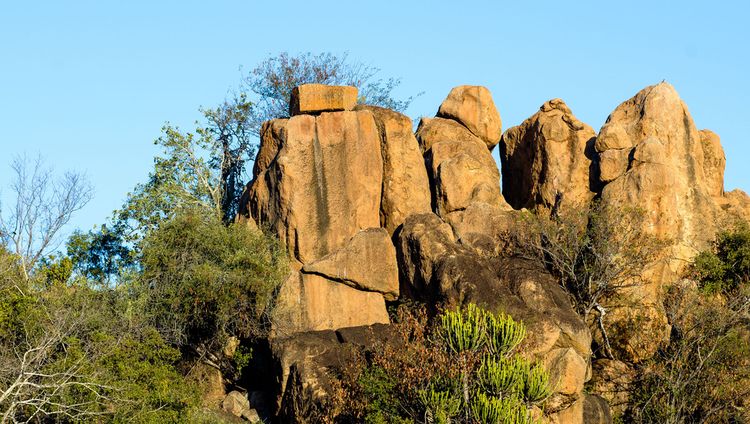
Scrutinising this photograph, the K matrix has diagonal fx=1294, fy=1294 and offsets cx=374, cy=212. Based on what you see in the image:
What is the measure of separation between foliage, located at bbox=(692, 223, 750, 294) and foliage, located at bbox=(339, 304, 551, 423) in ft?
29.5

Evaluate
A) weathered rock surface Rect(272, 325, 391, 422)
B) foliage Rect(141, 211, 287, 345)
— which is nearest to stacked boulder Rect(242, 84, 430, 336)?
foliage Rect(141, 211, 287, 345)

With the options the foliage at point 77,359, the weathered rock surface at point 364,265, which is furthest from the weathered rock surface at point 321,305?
the foliage at point 77,359

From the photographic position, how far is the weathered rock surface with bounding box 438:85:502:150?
44.8 m

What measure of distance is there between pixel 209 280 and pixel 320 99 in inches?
291

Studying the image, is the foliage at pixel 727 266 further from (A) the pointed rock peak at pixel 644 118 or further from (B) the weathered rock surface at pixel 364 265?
(B) the weathered rock surface at pixel 364 265

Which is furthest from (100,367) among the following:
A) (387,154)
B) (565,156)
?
(565,156)

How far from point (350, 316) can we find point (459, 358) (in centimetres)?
861

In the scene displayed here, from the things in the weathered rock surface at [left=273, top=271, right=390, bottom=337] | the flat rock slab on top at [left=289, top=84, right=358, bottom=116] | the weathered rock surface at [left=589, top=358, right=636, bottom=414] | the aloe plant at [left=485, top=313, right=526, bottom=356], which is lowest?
the weathered rock surface at [left=589, top=358, right=636, bottom=414]

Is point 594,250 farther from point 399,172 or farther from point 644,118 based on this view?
point 399,172

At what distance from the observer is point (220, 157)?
1870 inches

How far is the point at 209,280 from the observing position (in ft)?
124

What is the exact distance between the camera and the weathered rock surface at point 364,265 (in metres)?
38.7

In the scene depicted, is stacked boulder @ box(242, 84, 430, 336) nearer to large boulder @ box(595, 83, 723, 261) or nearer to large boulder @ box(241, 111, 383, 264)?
large boulder @ box(241, 111, 383, 264)

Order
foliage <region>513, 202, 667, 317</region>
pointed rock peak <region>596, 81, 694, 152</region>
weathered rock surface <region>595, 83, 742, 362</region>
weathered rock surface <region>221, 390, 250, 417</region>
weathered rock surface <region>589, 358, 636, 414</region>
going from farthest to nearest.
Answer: pointed rock peak <region>596, 81, 694, 152</region>
foliage <region>513, 202, 667, 317</region>
weathered rock surface <region>595, 83, 742, 362</region>
weathered rock surface <region>589, 358, 636, 414</region>
weathered rock surface <region>221, 390, 250, 417</region>
